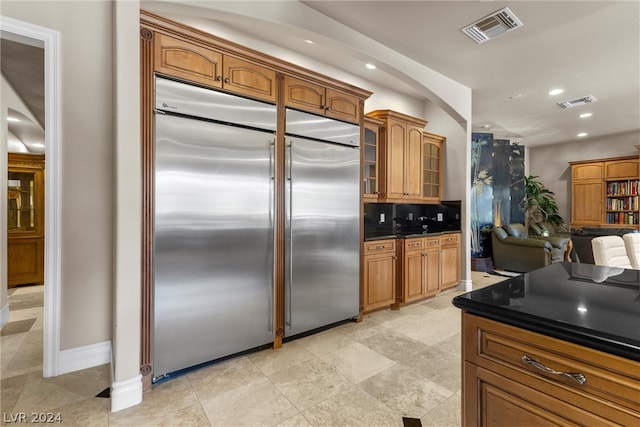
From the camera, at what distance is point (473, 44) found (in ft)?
10.3

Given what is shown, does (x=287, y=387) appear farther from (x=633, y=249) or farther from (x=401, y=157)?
(x=401, y=157)

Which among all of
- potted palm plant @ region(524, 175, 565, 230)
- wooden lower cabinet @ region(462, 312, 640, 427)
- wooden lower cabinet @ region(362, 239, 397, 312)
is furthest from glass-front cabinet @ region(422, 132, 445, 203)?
potted palm plant @ region(524, 175, 565, 230)

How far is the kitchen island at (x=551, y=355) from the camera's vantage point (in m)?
0.76

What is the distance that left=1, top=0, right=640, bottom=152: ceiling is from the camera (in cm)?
252

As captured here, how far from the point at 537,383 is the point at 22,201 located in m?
6.74

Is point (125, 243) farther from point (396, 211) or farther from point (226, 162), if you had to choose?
point (396, 211)

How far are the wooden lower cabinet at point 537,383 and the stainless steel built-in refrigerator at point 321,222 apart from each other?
177cm

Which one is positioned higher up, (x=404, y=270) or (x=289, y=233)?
(x=289, y=233)

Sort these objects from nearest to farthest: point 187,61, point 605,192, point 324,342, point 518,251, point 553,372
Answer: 1. point 553,372
2. point 187,61
3. point 324,342
4. point 518,251
5. point 605,192

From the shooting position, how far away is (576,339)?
0.81 metres

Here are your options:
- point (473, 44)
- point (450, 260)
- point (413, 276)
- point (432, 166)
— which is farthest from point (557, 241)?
point (473, 44)

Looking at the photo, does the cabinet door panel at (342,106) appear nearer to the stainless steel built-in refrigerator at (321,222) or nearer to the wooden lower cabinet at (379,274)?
the stainless steel built-in refrigerator at (321,222)

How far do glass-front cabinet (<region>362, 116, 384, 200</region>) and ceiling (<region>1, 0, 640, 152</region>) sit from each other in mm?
640

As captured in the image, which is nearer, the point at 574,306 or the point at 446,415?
the point at 574,306
